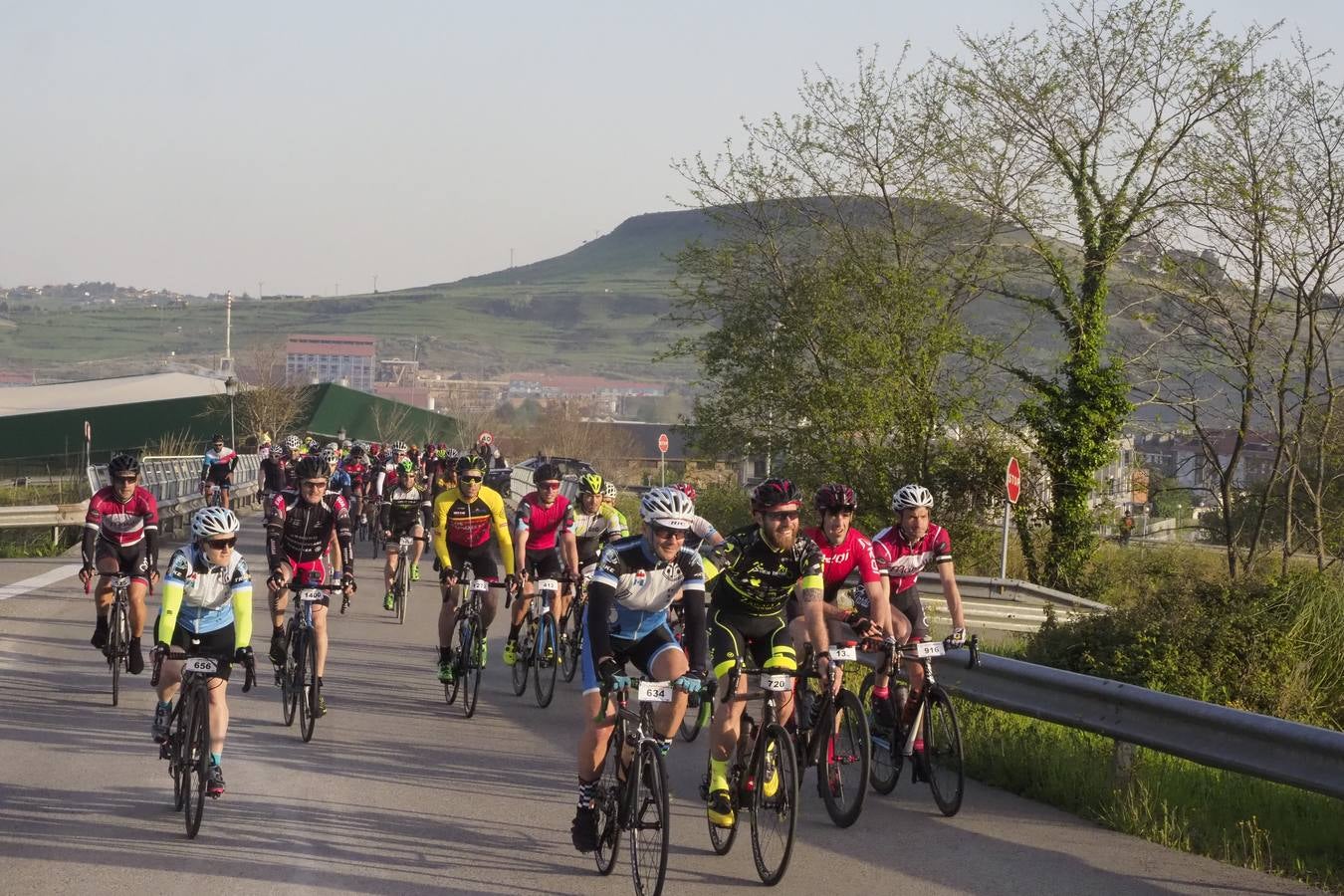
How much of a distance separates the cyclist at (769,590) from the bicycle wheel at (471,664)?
4369 millimetres

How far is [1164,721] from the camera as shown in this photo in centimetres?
877

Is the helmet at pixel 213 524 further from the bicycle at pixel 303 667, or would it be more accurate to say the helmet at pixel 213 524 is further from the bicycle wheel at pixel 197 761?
the bicycle at pixel 303 667

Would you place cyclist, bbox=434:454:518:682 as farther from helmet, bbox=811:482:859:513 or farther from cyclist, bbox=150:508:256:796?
helmet, bbox=811:482:859:513

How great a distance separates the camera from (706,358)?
44.1 m

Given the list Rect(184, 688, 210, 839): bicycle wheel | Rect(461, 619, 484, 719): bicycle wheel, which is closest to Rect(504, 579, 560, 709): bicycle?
Rect(461, 619, 484, 719): bicycle wheel

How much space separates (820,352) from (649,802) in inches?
1325

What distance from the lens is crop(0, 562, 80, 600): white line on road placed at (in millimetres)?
21797

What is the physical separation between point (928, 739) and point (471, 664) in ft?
15.5

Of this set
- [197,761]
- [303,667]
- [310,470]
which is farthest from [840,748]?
[310,470]

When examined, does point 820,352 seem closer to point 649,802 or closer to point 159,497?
point 159,497

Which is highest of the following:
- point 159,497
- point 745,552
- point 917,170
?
point 917,170

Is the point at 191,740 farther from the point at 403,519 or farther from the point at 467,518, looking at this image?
the point at 403,519

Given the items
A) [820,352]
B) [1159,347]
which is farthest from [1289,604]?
[820,352]

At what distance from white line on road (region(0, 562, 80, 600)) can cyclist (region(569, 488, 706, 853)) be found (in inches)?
618
